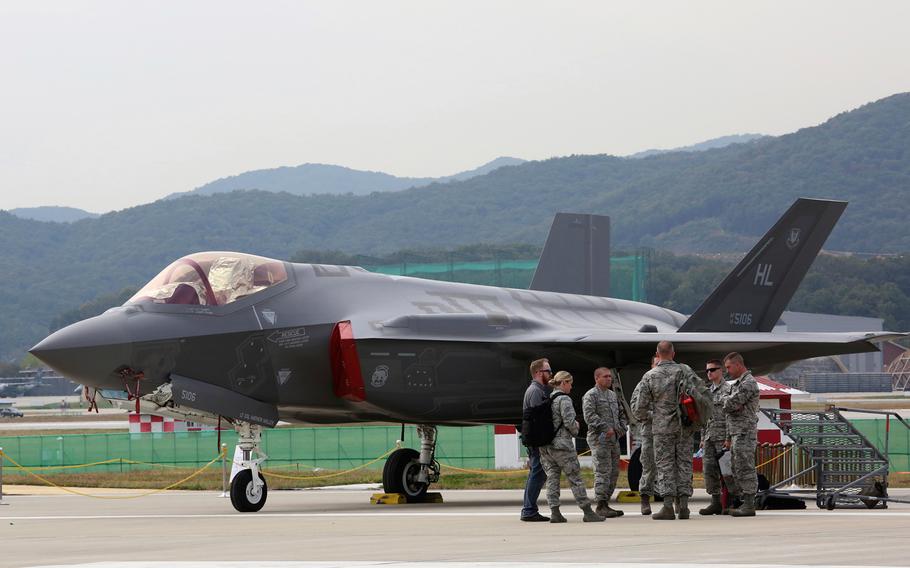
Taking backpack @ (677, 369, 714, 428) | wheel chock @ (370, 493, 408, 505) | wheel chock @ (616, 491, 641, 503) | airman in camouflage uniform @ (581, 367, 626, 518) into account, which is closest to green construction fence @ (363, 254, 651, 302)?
wheel chock @ (370, 493, 408, 505)

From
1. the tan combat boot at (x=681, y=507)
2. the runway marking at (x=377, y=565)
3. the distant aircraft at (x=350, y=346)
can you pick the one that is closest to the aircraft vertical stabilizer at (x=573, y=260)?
the distant aircraft at (x=350, y=346)

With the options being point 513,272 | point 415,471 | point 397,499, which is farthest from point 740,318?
point 513,272

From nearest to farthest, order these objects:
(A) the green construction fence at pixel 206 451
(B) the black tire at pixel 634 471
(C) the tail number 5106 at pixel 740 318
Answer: (B) the black tire at pixel 634 471 < (C) the tail number 5106 at pixel 740 318 < (A) the green construction fence at pixel 206 451

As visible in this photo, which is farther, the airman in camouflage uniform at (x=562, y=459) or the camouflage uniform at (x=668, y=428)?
the camouflage uniform at (x=668, y=428)

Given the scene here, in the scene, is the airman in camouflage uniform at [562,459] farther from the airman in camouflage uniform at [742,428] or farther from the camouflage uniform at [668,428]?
the airman in camouflage uniform at [742,428]

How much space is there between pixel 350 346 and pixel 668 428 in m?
4.98

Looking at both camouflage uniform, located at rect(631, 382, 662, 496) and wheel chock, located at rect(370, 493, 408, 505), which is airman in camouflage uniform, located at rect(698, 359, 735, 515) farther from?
wheel chock, located at rect(370, 493, 408, 505)

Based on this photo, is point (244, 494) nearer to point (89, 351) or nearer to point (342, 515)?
point (342, 515)

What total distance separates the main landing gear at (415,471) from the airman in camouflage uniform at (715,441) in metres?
5.11

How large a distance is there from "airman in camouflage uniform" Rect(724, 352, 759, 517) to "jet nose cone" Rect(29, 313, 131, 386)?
22.6ft

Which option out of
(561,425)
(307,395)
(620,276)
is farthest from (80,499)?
(620,276)

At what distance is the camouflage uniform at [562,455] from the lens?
1359cm

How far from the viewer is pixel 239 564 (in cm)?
944

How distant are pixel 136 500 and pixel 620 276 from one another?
32.2 meters
